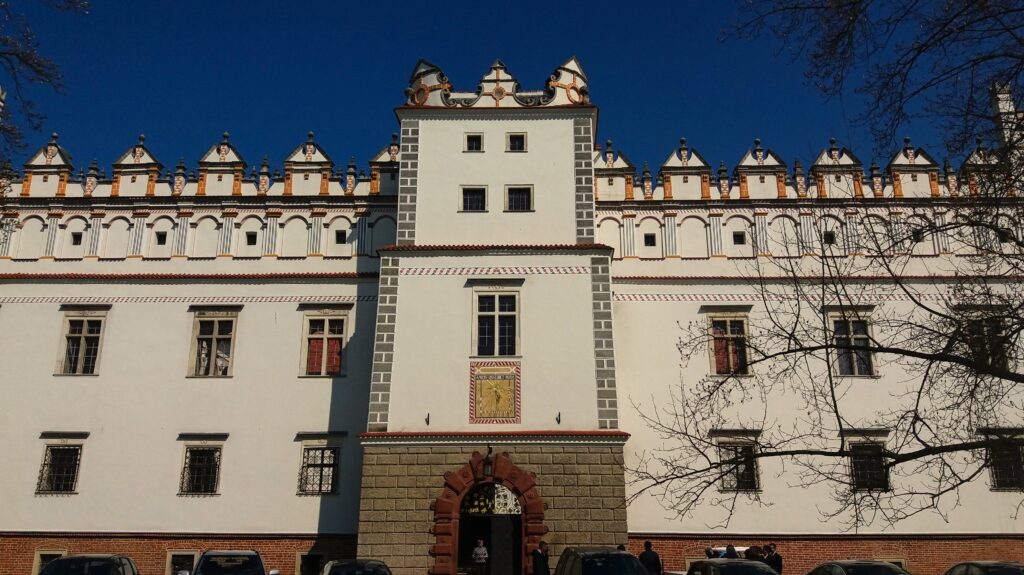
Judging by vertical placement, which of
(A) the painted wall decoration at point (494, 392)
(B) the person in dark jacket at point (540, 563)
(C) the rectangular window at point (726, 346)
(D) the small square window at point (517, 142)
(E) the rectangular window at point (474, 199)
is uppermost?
(D) the small square window at point (517, 142)

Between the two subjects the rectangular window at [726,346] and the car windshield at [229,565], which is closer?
the car windshield at [229,565]

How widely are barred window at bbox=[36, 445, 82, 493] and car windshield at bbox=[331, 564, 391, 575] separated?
11939mm

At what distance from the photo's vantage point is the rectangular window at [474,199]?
2452 centimetres

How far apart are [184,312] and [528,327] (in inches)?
410

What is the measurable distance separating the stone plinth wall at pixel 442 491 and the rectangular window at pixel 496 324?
259 centimetres

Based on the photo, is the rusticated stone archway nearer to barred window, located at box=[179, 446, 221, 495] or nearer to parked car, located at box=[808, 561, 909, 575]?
barred window, located at box=[179, 446, 221, 495]

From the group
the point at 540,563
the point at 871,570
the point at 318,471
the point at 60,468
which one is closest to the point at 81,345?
the point at 60,468

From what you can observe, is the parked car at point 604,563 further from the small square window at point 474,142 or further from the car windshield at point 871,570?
the small square window at point 474,142

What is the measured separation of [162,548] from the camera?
23.3m

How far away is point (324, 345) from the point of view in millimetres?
24969

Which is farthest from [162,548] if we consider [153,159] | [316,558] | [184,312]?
[153,159]

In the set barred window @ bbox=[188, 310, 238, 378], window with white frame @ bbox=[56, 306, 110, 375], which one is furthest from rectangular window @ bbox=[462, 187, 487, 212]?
window with white frame @ bbox=[56, 306, 110, 375]

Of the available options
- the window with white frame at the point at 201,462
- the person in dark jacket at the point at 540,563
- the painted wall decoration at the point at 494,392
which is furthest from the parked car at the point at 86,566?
the painted wall decoration at the point at 494,392

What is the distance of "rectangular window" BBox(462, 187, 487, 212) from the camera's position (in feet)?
80.4
